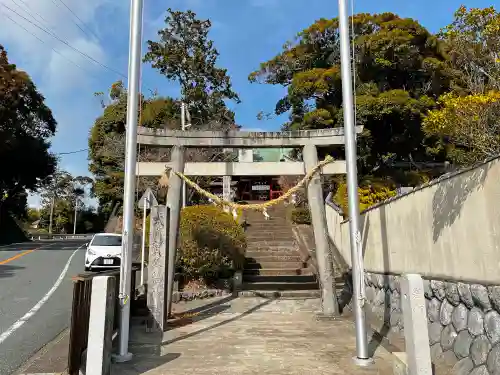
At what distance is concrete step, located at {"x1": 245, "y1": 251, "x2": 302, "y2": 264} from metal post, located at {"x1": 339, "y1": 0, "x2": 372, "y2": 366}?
27.4ft

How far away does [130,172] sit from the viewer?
621 centimetres

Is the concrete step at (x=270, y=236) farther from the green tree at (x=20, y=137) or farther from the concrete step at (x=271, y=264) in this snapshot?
the green tree at (x=20, y=137)

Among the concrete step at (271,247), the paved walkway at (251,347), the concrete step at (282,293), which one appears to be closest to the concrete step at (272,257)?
the concrete step at (271,247)

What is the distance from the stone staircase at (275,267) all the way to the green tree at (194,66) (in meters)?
16.7

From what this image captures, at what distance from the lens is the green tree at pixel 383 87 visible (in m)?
21.8

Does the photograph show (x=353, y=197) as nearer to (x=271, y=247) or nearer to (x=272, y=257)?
(x=272, y=257)

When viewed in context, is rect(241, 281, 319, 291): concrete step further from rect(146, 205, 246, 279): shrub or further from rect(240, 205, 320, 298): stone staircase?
rect(146, 205, 246, 279): shrub

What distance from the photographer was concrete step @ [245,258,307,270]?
45.3 feet

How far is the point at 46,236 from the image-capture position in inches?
1912

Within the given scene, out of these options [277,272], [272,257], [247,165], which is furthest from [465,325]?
[272,257]

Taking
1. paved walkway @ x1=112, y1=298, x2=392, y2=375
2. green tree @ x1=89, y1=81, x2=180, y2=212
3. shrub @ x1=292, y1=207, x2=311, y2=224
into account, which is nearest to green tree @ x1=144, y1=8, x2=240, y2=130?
green tree @ x1=89, y1=81, x2=180, y2=212

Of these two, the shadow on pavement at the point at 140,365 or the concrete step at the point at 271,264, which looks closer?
the shadow on pavement at the point at 140,365

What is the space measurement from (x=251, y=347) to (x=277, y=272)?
6.94 m

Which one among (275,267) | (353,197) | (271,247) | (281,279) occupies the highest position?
(353,197)
